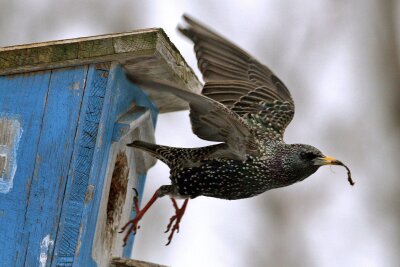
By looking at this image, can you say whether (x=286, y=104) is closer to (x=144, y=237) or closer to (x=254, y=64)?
(x=254, y=64)

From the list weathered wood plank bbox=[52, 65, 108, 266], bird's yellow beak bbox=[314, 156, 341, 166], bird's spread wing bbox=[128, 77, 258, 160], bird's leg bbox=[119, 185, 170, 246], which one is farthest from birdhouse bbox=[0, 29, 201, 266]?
bird's yellow beak bbox=[314, 156, 341, 166]

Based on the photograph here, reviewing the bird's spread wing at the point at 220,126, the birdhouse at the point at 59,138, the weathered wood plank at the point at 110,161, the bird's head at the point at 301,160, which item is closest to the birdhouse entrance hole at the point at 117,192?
the weathered wood plank at the point at 110,161

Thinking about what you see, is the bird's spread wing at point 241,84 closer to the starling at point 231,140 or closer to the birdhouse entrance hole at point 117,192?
the starling at point 231,140

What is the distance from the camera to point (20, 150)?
3.72 metres

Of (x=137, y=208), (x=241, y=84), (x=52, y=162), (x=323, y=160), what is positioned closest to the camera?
(x=52, y=162)

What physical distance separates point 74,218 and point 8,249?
27 cm

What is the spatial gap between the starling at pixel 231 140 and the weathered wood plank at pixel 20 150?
415mm

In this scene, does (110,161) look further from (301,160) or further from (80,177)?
(301,160)

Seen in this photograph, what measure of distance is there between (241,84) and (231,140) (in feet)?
2.18

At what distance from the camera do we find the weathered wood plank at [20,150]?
144 inches

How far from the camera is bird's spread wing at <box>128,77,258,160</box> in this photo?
12.4 ft

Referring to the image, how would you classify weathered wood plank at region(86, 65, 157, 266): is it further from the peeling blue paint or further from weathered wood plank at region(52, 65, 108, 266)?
the peeling blue paint

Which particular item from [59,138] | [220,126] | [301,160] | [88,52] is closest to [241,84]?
[301,160]

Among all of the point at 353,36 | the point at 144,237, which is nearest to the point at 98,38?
the point at 144,237
